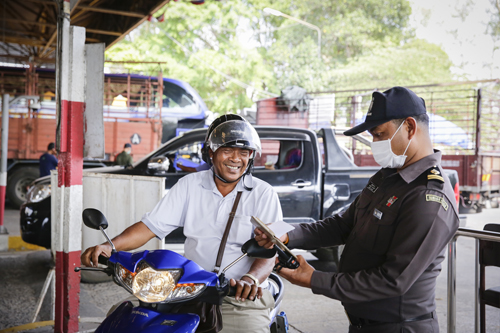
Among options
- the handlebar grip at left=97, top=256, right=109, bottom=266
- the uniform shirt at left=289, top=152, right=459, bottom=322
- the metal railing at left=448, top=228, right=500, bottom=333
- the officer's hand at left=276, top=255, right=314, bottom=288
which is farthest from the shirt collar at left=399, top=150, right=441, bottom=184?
the handlebar grip at left=97, top=256, right=109, bottom=266

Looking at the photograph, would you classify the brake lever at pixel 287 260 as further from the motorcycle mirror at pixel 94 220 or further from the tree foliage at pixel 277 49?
the tree foliage at pixel 277 49

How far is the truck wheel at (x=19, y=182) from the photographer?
11.6 m

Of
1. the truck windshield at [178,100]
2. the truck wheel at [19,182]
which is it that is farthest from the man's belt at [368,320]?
the truck windshield at [178,100]

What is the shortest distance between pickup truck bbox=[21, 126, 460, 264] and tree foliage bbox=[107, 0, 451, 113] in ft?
44.6

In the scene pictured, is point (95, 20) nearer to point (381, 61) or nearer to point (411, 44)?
point (381, 61)

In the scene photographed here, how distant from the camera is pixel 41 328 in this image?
371cm

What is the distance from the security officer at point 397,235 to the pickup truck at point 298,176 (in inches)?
157

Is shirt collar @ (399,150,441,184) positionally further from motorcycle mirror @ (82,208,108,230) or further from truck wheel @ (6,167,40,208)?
truck wheel @ (6,167,40,208)

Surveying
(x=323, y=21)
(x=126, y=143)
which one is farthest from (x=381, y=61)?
(x=126, y=143)

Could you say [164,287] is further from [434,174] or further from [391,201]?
[434,174]

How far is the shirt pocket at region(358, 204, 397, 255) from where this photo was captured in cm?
185

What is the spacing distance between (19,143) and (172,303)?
11.4m

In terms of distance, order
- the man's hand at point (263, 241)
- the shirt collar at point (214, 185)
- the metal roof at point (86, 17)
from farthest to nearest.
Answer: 1. the metal roof at point (86, 17)
2. the shirt collar at point (214, 185)
3. the man's hand at point (263, 241)

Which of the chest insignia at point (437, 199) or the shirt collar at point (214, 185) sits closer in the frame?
the chest insignia at point (437, 199)
